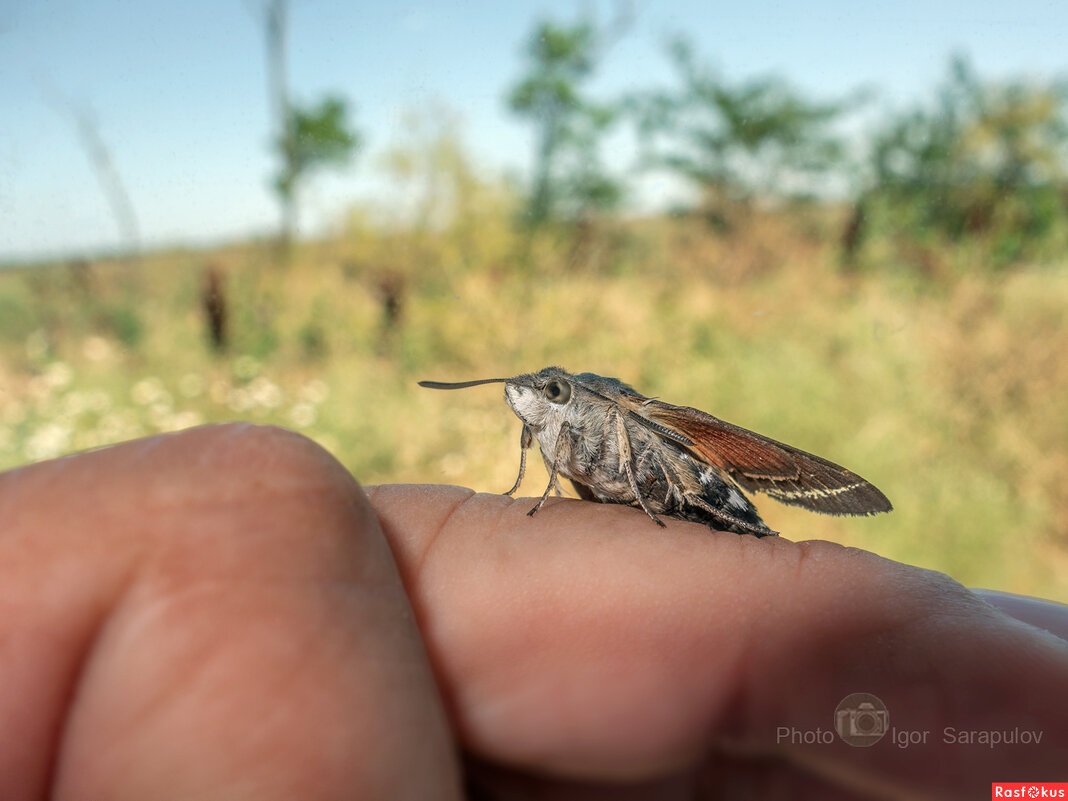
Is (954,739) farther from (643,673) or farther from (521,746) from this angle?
(521,746)

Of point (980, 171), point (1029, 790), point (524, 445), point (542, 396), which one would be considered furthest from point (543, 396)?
point (980, 171)

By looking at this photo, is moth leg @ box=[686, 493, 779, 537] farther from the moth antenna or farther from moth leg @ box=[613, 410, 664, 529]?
the moth antenna

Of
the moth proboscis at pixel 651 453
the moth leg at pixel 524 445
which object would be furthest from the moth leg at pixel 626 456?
the moth leg at pixel 524 445

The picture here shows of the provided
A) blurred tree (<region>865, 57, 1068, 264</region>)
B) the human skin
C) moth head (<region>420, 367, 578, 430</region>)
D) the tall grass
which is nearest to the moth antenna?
moth head (<region>420, 367, 578, 430</region>)

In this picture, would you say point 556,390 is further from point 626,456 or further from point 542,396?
point 626,456

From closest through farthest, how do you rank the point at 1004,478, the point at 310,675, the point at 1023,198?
the point at 310,675 → the point at 1004,478 → the point at 1023,198

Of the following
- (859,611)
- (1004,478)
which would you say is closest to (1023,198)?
(1004,478)

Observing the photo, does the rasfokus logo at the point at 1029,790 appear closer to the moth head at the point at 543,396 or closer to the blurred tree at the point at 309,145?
the moth head at the point at 543,396
